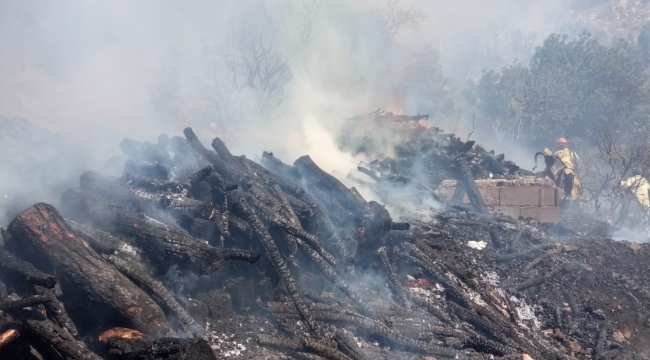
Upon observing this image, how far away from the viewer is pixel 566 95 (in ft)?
80.7

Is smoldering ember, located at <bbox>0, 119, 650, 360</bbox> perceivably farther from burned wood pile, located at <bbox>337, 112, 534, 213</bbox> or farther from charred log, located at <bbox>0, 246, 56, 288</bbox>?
burned wood pile, located at <bbox>337, 112, 534, 213</bbox>

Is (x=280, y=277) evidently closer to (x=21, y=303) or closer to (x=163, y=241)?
(x=163, y=241)

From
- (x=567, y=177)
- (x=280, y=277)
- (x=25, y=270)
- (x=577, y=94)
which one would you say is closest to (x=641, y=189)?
(x=567, y=177)

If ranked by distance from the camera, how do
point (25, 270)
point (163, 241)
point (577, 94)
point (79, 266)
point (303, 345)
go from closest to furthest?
point (25, 270), point (79, 266), point (303, 345), point (163, 241), point (577, 94)

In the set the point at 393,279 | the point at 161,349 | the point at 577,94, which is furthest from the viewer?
the point at 577,94

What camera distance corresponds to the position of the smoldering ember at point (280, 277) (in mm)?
4777

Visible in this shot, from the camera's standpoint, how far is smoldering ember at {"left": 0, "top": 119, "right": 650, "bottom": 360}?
188 inches

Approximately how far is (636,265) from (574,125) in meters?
18.6

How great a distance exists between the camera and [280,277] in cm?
607

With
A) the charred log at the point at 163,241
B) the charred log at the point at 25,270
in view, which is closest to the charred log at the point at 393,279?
the charred log at the point at 163,241

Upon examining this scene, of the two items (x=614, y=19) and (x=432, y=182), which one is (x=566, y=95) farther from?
(x=614, y=19)

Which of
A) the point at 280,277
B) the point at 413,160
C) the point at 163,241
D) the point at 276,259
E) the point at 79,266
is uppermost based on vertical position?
the point at 413,160

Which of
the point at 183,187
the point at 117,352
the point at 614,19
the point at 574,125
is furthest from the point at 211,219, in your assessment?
the point at 614,19

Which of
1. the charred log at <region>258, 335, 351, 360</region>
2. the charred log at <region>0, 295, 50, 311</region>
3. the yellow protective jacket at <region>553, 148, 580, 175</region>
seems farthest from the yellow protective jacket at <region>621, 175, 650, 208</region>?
the charred log at <region>0, 295, 50, 311</region>
